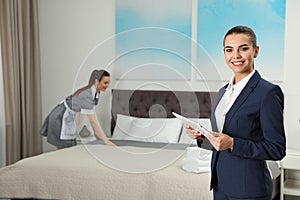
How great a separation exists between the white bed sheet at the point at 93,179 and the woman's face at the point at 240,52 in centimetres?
97

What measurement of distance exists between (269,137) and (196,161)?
1.33m

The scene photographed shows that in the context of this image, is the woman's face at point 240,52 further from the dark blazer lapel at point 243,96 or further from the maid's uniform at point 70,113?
the maid's uniform at point 70,113

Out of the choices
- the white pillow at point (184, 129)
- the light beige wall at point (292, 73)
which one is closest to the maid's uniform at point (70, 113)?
the white pillow at point (184, 129)

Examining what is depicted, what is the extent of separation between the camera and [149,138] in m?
2.23

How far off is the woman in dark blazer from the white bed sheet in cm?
82

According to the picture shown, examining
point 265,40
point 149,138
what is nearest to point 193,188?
point 149,138

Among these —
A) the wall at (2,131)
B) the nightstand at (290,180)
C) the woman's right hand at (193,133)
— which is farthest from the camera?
the wall at (2,131)

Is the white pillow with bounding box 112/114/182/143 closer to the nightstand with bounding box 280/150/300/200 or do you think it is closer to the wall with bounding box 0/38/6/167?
the nightstand with bounding box 280/150/300/200

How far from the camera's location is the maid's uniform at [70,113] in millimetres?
2316

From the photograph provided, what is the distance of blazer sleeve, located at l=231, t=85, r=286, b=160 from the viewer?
154 cm

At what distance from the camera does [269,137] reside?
60.9 inches

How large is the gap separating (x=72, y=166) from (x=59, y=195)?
21cm

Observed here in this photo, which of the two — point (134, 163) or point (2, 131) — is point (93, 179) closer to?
point (134, 163)

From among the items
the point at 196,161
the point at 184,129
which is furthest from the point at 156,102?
the point at 196,161
